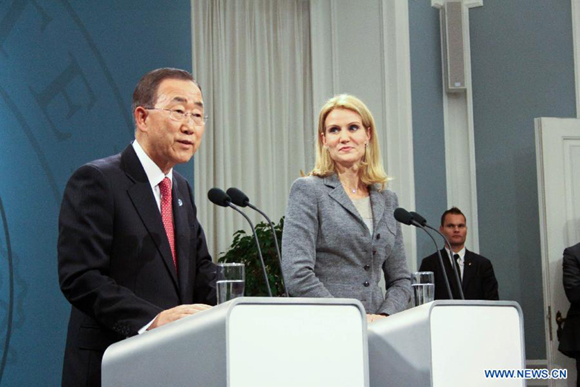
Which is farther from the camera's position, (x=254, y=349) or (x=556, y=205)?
(x=556, y=205)

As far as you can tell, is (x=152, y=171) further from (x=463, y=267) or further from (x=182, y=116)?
(x=463, y=267)

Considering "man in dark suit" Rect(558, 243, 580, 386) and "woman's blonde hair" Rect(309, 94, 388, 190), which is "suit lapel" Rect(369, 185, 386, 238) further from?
"man in dark suit" Rect(558, 243, 580, 386)

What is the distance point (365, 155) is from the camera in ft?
10.2

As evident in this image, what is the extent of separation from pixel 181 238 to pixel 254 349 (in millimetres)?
723

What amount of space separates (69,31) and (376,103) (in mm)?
2709

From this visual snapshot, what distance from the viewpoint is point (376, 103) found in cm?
705

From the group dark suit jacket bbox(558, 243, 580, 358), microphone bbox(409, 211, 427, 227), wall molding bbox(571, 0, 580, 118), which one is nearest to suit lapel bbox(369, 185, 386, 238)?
microphone bbox(409, 211, 427, 227)

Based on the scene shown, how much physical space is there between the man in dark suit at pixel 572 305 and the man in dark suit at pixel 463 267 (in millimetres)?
546

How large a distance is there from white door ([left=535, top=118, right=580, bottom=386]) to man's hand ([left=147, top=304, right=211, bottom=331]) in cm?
544

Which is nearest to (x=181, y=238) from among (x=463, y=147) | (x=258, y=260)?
(x=258, y=260)

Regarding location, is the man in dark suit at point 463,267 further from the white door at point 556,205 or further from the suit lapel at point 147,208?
the suit lapel at point 147,208

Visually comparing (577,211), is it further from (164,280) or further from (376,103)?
(164,280)

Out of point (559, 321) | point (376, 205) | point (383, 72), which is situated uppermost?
point (383, 72)

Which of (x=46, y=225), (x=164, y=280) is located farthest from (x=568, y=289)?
(x=164, y=280)
